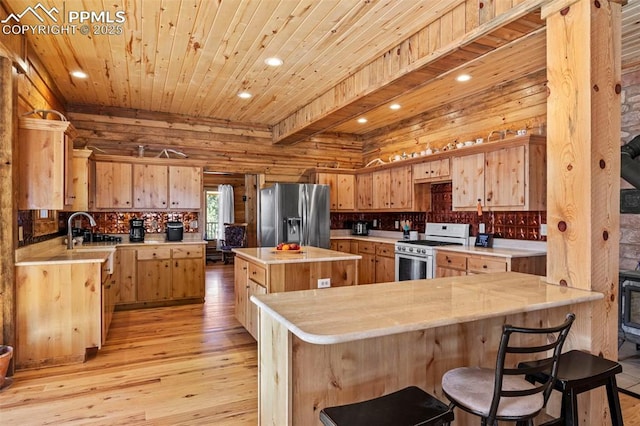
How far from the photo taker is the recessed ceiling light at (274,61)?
3.78 m

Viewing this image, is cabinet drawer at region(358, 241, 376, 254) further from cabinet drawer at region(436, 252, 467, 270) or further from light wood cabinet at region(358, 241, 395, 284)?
cabinet drawer at region(436, 252, 467, 270)

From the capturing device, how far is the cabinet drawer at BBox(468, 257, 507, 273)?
3.90 m

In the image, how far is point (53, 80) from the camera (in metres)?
4.45

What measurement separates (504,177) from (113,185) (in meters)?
5.18

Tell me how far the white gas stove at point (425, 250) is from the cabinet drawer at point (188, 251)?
2858 millimetres

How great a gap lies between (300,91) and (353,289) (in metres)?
3.28

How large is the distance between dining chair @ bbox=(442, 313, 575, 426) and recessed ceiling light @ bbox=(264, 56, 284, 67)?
126 inches

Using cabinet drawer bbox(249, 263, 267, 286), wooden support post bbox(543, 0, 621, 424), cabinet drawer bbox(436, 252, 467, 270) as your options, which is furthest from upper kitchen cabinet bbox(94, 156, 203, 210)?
wooden support post bbox(543, 0, 621, 424)

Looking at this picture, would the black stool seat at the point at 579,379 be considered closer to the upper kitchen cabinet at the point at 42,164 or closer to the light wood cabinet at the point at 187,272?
the upper kitchen cabinet at the point at 42,164

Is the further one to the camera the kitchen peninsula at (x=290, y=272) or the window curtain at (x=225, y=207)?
the window curtain at (x=225, y=207)

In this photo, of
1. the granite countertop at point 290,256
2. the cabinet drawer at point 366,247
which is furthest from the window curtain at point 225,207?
the granite countertop at point 290,256

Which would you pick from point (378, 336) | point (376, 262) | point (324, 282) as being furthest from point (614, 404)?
point (376, 262)

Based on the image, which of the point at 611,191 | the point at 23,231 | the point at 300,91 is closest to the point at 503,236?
the point at 611,191

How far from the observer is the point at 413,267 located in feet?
16.6
